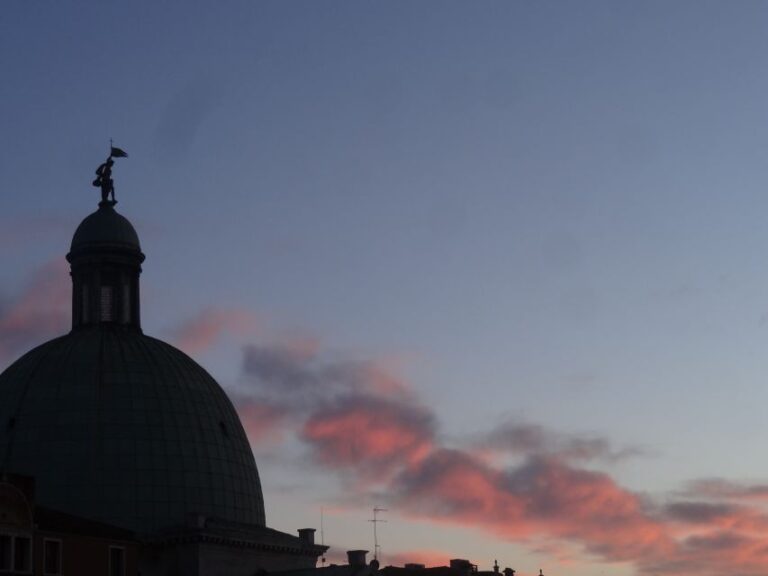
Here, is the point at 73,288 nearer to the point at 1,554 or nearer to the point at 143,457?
the point at 143,457

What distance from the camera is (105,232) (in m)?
106

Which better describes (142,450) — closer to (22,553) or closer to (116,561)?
(116,561)

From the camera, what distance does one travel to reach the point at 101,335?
10081cm

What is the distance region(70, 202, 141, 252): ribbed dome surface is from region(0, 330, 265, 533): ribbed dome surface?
23.5 feet

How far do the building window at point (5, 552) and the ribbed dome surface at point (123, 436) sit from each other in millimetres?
22462

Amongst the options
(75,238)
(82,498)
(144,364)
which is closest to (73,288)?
(75,238)

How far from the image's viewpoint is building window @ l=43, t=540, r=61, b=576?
7081cm

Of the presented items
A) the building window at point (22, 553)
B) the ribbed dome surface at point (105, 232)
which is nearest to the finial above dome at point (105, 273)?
the ribbed dome surface at point (105, 232)

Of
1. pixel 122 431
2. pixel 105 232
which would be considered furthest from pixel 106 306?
pixel 122 431

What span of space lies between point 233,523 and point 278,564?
14.4 ft

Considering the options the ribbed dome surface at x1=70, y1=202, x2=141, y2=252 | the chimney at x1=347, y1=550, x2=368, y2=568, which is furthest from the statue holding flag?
the chimney at x1=347, y1=550, x2=368, y2=568

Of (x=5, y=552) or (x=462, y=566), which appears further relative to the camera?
(x=462, y=566)

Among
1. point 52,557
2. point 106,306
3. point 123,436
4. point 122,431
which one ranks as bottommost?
point 52,557

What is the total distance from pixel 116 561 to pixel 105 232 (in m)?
35.1
